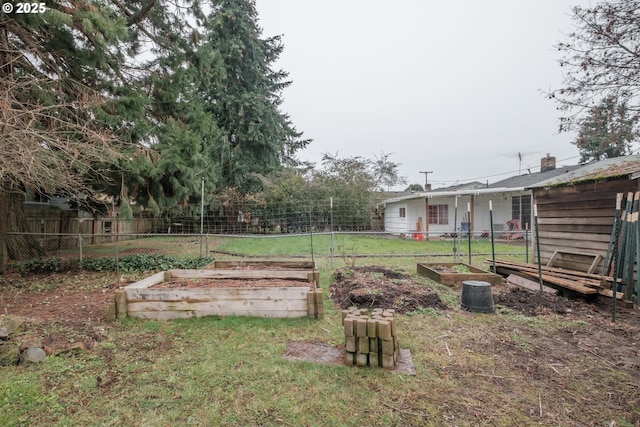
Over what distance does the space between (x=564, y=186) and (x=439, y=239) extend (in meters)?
8.71

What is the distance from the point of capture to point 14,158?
12.4 feet

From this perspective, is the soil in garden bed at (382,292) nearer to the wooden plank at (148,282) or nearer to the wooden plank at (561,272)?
the wooden plank at (561,272)

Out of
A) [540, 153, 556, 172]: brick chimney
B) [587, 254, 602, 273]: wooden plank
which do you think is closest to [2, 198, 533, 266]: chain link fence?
[587, 254, 602, 273]: wooden plank

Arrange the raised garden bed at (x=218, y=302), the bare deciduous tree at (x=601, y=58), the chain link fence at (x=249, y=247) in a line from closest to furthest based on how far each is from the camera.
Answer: the raised garden bed at (x=218, y=302)
the bare deciduous tree at (x=601, y=58)
the chain link fence at (x=249, y=247)

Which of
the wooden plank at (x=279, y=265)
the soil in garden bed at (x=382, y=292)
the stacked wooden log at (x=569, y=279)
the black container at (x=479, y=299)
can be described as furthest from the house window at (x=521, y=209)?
the wooden plank at (x=279, y=265)

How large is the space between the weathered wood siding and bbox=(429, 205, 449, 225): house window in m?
8.76

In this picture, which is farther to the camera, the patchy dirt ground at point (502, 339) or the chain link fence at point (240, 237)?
the chain link fence at point (240, 237)

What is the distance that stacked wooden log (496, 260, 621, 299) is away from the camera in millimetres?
4488

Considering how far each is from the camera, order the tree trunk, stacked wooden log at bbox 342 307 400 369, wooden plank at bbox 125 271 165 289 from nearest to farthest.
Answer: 1. stacked wooden log at bbox 342 307 400 369
2. wooden plank at bbox 125 271 165 289
3. the tree trunk

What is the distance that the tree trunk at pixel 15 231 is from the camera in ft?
23.1

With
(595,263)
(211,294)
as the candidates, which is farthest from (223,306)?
(595,263)

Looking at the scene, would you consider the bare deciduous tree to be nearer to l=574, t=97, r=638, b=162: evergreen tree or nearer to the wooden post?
l=574, t=97, r=638, b=162: evergreen tree

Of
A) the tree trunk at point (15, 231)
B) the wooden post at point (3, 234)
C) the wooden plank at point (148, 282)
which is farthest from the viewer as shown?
the tree trunk at point (15, 231)

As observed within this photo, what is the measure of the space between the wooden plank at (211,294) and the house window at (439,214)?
13416mm
